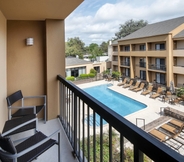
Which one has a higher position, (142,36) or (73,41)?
(73,41)

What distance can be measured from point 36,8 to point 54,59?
86 centimetres

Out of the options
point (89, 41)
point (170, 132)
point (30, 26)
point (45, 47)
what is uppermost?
point (89, 41)

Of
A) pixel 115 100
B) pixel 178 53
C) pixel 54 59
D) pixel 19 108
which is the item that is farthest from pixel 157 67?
pixel 19 108

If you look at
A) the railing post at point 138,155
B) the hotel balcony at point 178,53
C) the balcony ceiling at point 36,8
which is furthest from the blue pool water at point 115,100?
the railing post at point 138,155

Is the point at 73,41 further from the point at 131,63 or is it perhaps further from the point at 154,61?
the point at 154,61

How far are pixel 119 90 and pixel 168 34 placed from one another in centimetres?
461

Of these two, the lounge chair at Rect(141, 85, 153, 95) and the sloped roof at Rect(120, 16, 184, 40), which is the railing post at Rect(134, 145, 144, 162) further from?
the lounge chair at Rect(141, 85, 153, 95)

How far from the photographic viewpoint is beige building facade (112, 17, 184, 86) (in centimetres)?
783

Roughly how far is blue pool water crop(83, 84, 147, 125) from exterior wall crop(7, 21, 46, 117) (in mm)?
5502

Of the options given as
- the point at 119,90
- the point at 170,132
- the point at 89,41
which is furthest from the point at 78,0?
the point at 89,41

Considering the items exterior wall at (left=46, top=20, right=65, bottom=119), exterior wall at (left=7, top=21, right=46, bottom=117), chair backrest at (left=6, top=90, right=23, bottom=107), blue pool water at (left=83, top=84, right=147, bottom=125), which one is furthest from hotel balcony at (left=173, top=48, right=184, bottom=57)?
chair backrest at (left=6, top=90, right=23, bottom=107)

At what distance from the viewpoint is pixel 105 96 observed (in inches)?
388

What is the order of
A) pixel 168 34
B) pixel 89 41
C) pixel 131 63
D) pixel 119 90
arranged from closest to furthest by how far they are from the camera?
1. pixel 168 34
2. pixel 119 90
3. pixel 131 63
4. pixel 89 41

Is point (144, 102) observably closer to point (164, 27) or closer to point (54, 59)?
point (164, 27)
